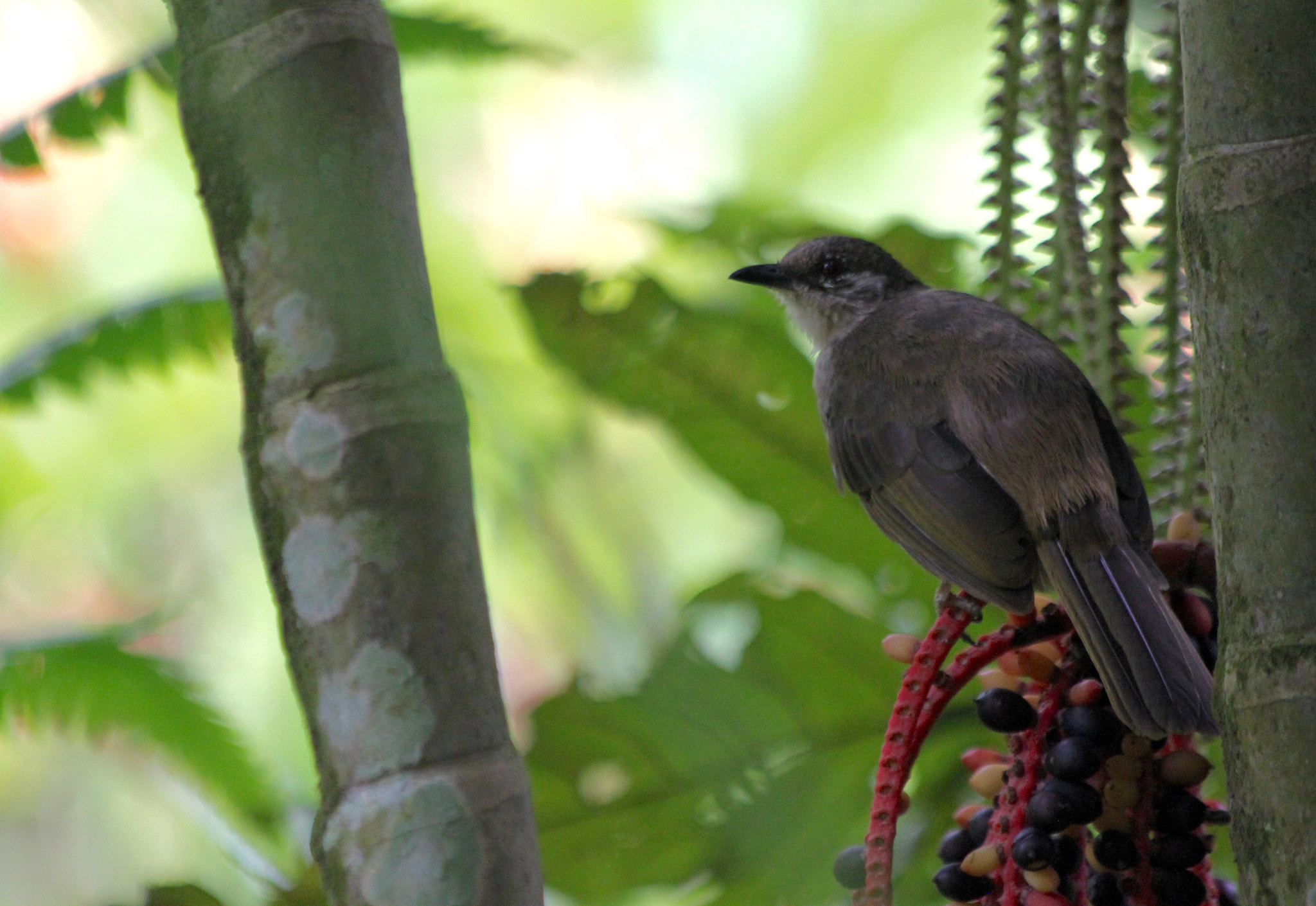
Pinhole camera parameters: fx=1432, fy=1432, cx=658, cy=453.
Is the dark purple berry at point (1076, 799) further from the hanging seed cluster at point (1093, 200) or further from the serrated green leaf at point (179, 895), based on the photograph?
the serrated green leaf at point (179, 895)

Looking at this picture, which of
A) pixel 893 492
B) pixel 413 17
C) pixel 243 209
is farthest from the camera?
pixel 413 17

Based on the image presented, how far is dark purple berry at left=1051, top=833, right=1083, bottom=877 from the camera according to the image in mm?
977

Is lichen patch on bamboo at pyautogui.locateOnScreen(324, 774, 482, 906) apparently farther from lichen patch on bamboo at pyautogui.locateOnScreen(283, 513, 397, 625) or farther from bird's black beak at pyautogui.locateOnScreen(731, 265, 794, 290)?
bird's black beak at pyautogui.locateOnScreen(731, 265, 794, 290)

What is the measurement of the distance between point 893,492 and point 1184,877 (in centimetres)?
83

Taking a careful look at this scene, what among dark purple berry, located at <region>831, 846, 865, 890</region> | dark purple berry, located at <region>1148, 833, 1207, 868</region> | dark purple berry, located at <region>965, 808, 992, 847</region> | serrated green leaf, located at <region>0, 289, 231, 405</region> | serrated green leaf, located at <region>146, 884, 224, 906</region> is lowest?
dark purple berry, located at <region>831, 846, 865, 890</region>

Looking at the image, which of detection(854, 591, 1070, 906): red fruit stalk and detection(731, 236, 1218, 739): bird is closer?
detection(854, 591, 1070, 906): red fruit stalk

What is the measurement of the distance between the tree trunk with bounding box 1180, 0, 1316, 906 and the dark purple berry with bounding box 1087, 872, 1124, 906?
0.81 feet

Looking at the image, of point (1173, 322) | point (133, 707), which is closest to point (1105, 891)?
point (1173, 322)

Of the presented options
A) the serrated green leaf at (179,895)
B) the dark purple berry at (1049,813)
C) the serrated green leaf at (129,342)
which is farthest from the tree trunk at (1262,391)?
the serrated green leaf at (129,342)

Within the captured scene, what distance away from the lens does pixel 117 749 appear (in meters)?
3.38

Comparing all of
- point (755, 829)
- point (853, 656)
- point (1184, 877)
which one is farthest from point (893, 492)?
point (1184, 877)

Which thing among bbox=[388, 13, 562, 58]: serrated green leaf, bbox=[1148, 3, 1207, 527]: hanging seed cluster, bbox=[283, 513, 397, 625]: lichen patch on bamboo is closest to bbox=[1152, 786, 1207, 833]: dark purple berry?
bbox=[1148, 3, 1207, 527]: hanging seed cluster

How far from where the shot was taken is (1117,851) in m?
1.00

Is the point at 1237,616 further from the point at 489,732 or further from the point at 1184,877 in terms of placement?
the point at 489,732
